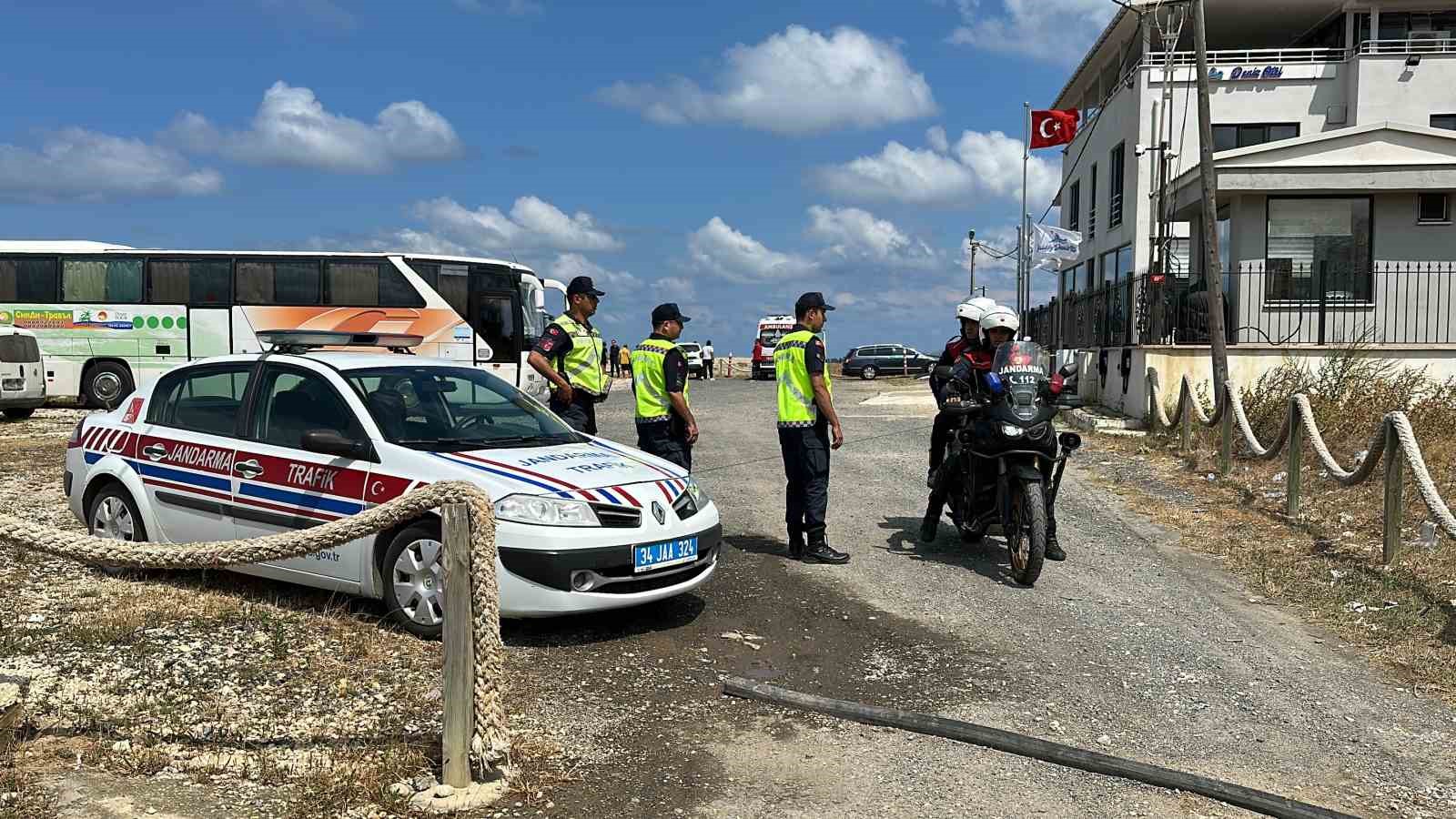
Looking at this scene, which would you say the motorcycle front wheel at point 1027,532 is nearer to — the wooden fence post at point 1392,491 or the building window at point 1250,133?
the wooden fence post at point 1392,491

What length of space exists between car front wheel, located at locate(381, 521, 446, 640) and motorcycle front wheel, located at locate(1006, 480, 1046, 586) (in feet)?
11.9

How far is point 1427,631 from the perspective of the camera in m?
6.23

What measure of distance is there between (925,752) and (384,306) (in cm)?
2036

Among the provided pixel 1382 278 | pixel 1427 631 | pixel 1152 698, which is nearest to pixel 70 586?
pixel 1152 698

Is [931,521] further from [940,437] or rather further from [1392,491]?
[1392,491]

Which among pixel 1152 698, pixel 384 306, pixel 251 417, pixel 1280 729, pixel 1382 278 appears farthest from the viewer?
pixel 384 306

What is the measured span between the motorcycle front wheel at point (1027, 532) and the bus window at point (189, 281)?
65.0ft

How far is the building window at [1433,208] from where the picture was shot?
19.6 m

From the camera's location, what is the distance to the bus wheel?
22.6 m

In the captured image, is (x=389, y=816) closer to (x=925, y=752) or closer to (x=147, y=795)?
(x=147, y=795)

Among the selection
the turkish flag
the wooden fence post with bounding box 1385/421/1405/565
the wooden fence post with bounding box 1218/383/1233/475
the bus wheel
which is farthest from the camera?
the turkish flag

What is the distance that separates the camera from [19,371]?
19.7 metres

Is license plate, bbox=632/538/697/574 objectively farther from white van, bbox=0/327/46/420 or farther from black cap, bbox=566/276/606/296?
white van, bbox=0/327/46/420

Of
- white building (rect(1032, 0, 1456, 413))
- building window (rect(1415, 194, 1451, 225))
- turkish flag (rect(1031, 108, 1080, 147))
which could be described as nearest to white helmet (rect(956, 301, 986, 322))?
white building (rect(1032, 0, 1456, 413))
